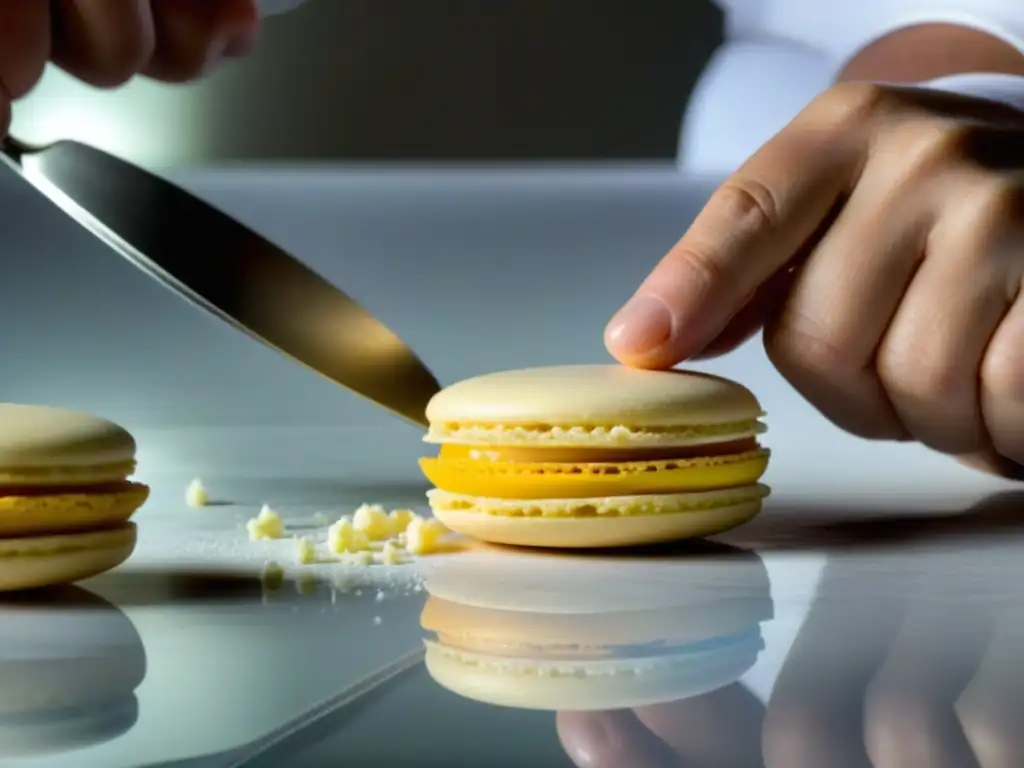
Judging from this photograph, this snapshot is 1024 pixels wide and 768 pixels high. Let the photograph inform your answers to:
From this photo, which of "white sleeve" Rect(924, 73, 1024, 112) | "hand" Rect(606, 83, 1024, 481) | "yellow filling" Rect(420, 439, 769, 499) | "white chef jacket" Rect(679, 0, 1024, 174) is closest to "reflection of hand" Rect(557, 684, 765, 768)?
"yellow filling" Rect(420, 439, 769, 499)

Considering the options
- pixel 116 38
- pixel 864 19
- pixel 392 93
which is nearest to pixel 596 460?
pixel 116 38

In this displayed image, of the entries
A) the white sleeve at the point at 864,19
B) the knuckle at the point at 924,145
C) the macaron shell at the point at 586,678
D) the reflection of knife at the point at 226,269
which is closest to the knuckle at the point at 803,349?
the knuckle at the point at 924,145

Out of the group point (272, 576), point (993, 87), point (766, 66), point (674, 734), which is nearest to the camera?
point (674, 734)

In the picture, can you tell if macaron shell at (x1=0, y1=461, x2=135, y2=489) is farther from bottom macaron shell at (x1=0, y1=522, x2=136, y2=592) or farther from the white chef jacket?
the white chef jacket

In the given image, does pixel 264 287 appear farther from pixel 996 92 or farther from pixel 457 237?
pixel 457 237

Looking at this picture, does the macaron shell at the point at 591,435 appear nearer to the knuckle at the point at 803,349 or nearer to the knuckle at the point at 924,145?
the knuckle at the point at 803,349

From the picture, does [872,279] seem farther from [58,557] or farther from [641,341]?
[58,557]
